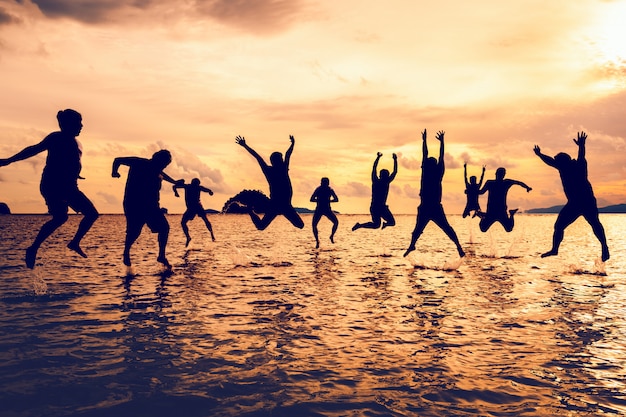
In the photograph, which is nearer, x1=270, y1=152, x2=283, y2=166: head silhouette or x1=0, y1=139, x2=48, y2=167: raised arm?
x1=0, y1=139, x2=48, y2=167: raised arm

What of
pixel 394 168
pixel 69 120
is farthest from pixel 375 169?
pixel 69 120

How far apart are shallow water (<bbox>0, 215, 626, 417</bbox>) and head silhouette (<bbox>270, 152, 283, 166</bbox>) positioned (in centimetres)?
347

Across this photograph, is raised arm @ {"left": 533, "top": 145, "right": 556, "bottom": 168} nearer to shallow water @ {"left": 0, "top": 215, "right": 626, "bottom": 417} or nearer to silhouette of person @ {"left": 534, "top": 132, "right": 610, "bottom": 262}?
silhouette of person @ {"left": 534, "top": 132, "right": 610, "bottom": 262}

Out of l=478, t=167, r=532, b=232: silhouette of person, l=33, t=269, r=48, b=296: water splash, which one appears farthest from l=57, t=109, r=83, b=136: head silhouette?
l=478, t=167, r=532, b=232: silhouette of person

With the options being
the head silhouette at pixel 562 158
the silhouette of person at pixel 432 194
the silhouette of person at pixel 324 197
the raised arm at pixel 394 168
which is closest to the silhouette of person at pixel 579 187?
the head silhouette at pixel 562 158

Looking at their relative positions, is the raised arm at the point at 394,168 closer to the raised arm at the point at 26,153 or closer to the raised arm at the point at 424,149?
the raised arm at the point at 424,149

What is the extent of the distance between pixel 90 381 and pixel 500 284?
26.8ft

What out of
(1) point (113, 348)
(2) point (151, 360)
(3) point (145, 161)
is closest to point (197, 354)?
(2) point (151, 360)

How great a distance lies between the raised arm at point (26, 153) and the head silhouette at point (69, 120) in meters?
0.46

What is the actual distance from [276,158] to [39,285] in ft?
19.7

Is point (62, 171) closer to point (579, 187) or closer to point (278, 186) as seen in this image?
point (278, 186)

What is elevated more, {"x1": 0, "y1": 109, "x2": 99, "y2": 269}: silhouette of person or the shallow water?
{"x1": 0, "y1": 109, "x2": 99, "y2": 269}: silhouette of person

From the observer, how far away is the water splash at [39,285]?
8825mm

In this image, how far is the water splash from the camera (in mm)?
8825
